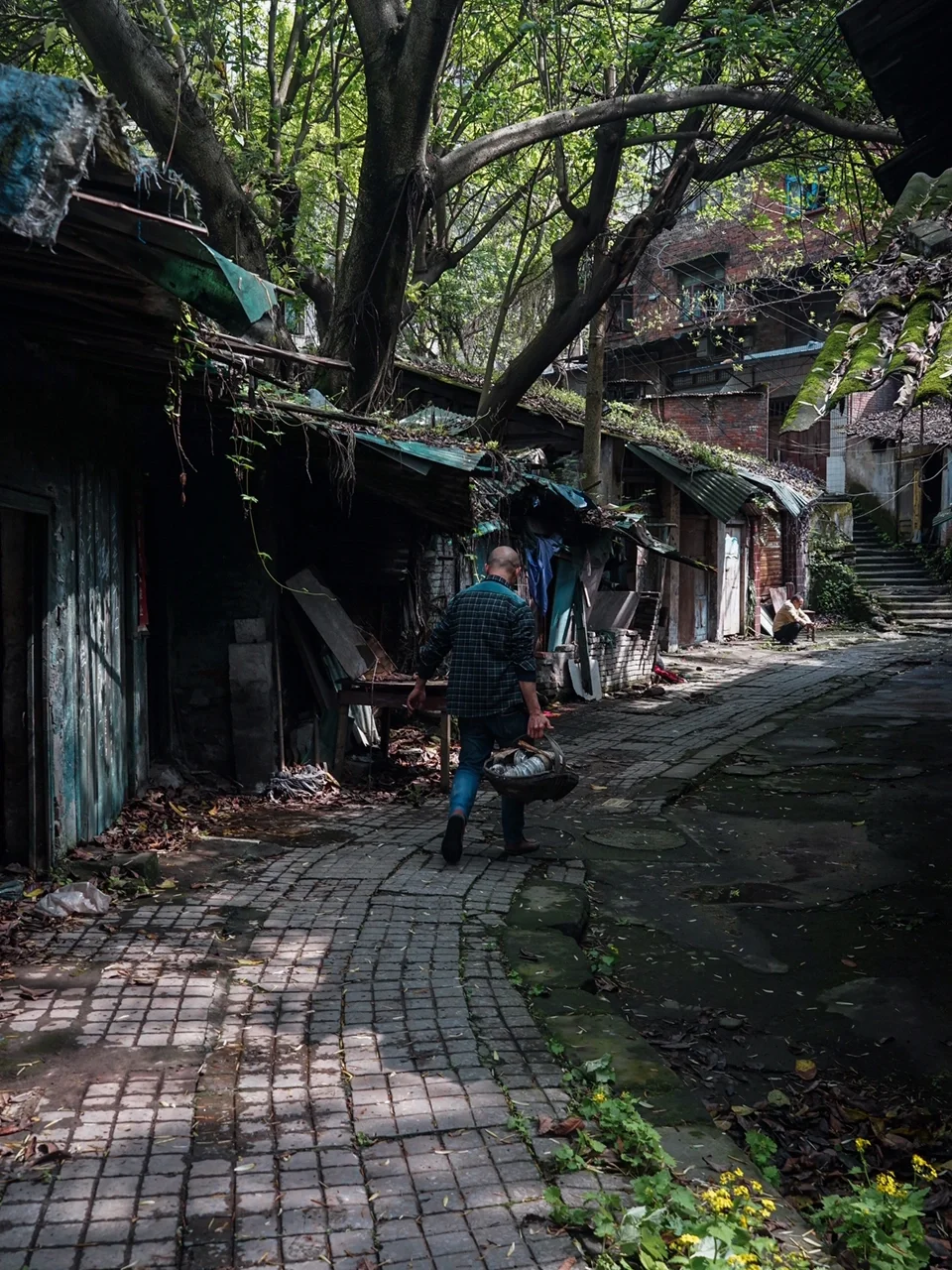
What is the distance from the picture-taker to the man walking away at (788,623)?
72.5 ft

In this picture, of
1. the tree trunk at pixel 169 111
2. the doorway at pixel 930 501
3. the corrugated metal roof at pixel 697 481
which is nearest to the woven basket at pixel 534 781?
the tree trunk at pixel 169 111

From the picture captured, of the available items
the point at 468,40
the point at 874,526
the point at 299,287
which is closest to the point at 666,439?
the point at 468,40

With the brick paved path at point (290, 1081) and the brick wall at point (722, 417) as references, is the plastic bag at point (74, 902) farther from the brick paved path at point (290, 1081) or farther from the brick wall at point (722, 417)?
the brick wall at point (722, 417)

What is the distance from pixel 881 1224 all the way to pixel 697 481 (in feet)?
56.9

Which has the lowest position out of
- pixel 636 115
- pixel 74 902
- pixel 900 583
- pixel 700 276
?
pixel 74 902

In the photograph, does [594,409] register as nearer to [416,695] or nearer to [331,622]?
[331,622]

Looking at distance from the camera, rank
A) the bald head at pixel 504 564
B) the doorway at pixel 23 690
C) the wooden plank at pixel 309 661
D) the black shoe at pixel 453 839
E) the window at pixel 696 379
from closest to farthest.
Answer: the doorway at pixel 23 690, the black shoe at pixel 453 839, the bald head at pixel 504 564, the wooden plank at pixel 309 661, the window at pixel 696 379

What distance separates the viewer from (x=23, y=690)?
5754mm

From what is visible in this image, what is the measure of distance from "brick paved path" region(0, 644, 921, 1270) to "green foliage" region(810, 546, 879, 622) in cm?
2236

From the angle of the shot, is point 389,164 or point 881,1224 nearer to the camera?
point 881,1224

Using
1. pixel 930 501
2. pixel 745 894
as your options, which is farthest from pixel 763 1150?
pixel 930 501

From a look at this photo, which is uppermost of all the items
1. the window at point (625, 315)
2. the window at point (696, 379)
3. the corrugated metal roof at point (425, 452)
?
the window at point (625, 315)

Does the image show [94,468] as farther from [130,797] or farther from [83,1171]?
[83,1171]

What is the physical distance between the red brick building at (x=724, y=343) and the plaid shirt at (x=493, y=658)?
21.8 meters
